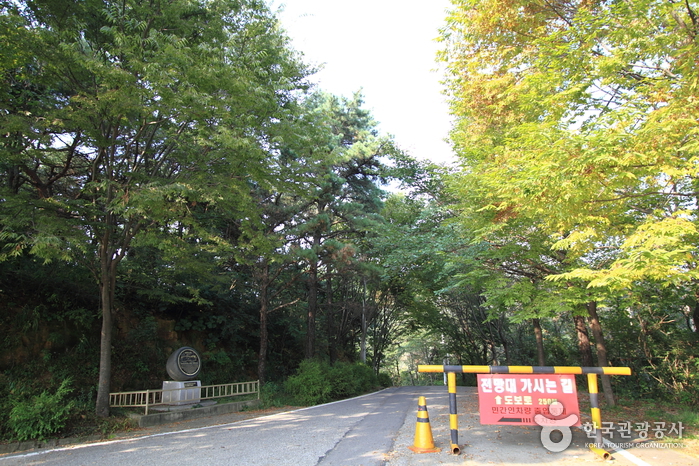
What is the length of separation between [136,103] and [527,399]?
27.2 ft

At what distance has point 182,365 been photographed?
34.9ft

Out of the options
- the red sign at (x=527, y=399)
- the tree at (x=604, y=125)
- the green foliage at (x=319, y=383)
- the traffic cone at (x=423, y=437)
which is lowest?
the green foliage at (x=319, y=383)

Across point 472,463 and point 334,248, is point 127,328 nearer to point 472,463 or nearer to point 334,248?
point 334,248

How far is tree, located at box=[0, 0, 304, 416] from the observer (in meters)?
6.94

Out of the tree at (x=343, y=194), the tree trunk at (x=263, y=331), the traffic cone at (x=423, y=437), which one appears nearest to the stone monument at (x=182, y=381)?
the tree trunk at (x=263, y=331)

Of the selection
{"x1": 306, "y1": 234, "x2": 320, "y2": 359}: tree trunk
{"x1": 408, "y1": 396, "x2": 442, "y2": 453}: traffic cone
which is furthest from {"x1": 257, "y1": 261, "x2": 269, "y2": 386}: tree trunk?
{"x1": 408, "y1": 396, "x2": 442, "y2": 453}: traffic cone

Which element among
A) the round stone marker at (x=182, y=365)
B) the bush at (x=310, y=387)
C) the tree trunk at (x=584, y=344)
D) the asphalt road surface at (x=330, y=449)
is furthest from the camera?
the bush at (x=310, y=387)

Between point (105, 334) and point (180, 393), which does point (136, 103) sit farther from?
point (180, 393)

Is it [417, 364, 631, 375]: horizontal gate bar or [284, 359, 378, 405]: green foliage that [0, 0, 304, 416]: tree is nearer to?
[417, 364, 631, 375]: horizontal gate bar

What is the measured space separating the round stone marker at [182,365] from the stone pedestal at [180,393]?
0.30 m

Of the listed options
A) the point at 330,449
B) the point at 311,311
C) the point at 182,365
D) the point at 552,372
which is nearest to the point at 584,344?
the point at 552,372

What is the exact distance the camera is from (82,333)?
1107 cm

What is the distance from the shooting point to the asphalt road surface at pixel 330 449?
4875 mm

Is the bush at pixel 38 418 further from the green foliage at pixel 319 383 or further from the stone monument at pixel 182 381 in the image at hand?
the green foliage at pixel 319 383
